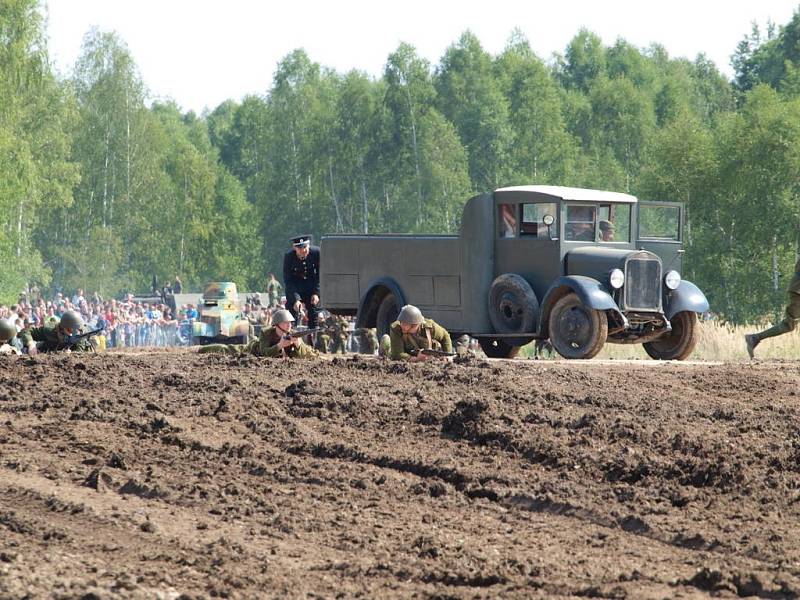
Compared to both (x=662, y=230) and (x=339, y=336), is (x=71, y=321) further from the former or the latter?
(x=662, y=230)

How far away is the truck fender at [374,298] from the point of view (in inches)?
758

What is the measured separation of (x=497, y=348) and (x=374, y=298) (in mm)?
1801

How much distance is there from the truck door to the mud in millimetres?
3312

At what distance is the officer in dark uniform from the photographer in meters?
20.6

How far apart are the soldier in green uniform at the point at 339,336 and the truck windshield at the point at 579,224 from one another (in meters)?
5.18

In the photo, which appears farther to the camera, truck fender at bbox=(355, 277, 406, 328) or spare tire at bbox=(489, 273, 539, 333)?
truck fender at bbox=(355, 277, 406, 328)

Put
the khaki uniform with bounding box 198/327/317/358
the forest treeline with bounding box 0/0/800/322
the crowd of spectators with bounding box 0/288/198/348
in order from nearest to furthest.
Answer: the khaki uniform with bounding box 198/327/317/358, the crowd of spectators with bounding box 0/288/198/348, the forest treeline with bounding box 0/0/800/322

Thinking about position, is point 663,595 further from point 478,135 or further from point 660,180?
point 478,135

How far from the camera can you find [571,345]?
17531mm

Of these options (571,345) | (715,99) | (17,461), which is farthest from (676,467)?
(715,99)

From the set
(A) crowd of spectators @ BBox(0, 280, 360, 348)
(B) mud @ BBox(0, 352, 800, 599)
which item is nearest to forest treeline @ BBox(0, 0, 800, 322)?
(A) crowd of spectators @ BBox(0, 280, 360, 348)

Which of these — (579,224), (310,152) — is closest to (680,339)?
(579,224)

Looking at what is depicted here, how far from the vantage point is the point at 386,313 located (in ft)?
64.7

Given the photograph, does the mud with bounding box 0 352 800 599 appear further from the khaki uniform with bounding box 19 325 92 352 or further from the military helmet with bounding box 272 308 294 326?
the khaki uniform with bounding box 19 325 92 352
